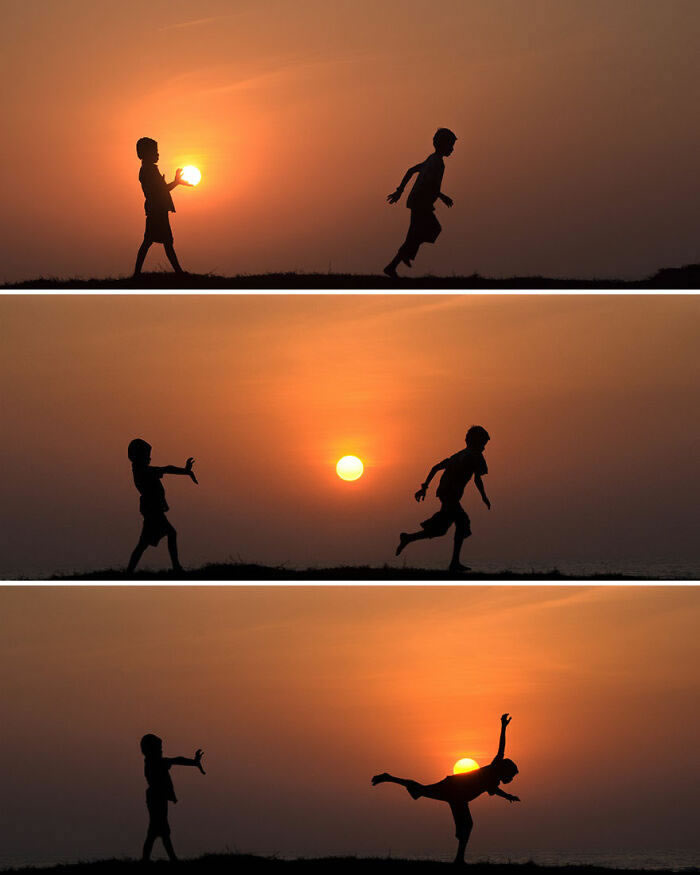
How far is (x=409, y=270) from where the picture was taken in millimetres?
7352

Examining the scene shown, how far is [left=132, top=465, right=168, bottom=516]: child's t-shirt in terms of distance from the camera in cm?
653

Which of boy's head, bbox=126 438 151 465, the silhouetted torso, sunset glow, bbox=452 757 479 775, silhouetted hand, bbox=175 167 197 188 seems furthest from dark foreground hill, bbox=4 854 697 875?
silhouetted hand, bbox=175 167 197 188

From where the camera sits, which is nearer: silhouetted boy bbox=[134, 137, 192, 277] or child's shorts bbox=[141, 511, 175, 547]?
child's shorts bbox=[141, 511, 175, 547]

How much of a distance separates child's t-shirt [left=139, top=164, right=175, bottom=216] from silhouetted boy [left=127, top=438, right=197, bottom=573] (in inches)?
49.0

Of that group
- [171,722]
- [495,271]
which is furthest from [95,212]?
[171,722]

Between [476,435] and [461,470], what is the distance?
0.58 ft

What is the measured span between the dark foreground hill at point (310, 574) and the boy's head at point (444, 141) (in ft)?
6.73

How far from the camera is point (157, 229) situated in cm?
708

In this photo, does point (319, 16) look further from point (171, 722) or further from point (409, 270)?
point (171, 722)

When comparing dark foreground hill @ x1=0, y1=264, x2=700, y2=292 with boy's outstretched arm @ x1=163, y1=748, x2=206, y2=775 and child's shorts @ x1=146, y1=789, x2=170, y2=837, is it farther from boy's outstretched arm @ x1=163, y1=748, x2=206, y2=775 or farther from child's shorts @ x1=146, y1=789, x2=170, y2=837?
child's shorts @ x1=146, y1=789, x2=170, y2=837

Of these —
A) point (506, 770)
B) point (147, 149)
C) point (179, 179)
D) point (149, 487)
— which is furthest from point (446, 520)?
point (147, 149)

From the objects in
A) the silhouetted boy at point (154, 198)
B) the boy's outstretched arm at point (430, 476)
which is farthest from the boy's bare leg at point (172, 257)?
the boy's outstretched arm at point (430, 476)

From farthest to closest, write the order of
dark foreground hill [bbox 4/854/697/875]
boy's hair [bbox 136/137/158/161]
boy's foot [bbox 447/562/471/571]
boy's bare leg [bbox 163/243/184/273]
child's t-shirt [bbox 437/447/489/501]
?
boy's bare leg [bbox 163/243/184/273] < boy's hair [bbox 136/137/158/161] < boy's foot [bbox 447/562/471/571] < child's t-shirt [bbox 437/447/489/501] < dark foreground hill [bbox 4/854/697/875]

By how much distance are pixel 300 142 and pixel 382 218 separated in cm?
56
